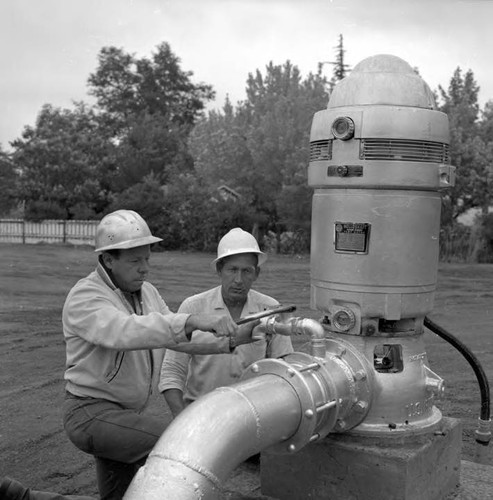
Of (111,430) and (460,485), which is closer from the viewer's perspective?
(111,430)

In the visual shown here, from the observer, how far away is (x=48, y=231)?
96.6ft

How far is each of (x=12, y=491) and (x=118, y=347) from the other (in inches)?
38.3

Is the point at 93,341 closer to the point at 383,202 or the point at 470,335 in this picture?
the point at 383,202

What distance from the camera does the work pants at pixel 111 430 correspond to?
3.03 metres

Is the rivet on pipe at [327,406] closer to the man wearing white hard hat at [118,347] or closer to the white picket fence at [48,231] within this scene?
the man wearing white hard hat at [118,347]

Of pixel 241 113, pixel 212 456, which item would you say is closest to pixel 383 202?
pixel 212 456

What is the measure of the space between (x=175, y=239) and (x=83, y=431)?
2352 cm

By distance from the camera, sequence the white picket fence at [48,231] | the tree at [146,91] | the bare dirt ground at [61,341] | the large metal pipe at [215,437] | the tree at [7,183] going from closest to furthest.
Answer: the large metal pipe at [215,437] < the bare dirt ground at [61,341] < the white picket fence at [48,231] < the tree at [7,183] < the tree at [146,91]

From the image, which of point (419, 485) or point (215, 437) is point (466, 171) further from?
point (215, 437)

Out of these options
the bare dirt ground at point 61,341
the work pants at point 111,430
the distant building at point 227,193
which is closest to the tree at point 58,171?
the distant building at point 227,193

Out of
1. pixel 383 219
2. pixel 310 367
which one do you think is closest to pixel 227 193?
pixel 383 219

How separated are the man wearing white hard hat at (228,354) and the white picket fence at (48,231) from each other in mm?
24631

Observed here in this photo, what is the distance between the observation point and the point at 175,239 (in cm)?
2648

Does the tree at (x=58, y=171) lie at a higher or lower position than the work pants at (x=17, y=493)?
higher
